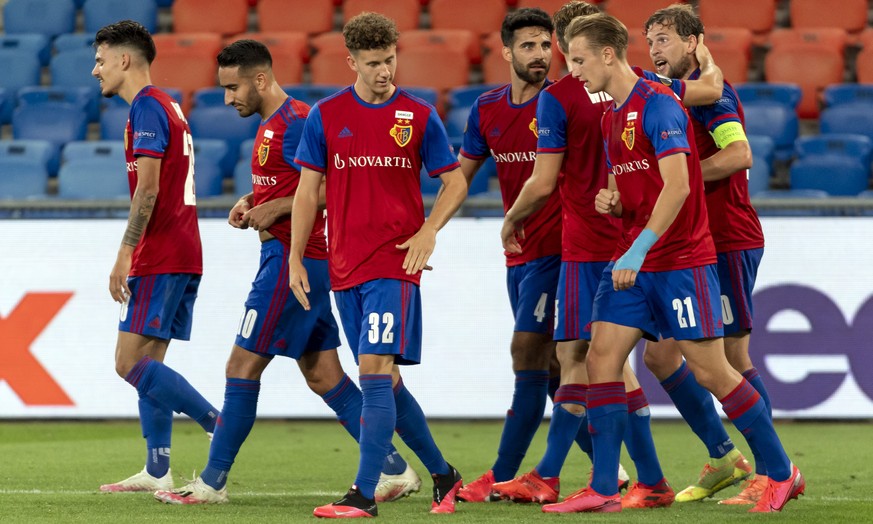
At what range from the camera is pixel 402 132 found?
5.29 meters

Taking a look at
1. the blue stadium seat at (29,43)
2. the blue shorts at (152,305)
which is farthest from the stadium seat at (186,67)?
the blue shorts at (152,305)

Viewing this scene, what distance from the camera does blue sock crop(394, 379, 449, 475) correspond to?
5551 mm

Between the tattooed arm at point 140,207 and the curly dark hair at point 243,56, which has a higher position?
the curly dark hair at point 243,56

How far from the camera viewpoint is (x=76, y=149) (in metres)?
11.4

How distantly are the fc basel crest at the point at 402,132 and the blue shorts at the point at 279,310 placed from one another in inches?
33.4

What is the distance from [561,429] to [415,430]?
665mm

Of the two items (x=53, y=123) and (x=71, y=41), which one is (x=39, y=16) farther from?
(x=53, y=123)

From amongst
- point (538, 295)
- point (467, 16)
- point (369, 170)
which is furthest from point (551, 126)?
point (467, 16)

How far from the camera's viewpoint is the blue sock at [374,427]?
5098 millimetres

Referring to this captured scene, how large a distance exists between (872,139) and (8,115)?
26.8 feet

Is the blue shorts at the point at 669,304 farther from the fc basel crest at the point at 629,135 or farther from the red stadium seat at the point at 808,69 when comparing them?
the red stadium seat at the point at 808,69

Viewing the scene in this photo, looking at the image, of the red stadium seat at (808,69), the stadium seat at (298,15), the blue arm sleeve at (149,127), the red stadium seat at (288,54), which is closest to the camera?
the blue arm sleeve at (149,127)

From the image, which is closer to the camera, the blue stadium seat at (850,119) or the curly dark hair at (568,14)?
the curly dark hair at (568,14)

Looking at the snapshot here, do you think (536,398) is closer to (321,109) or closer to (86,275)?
(321,109)
